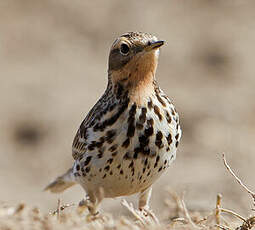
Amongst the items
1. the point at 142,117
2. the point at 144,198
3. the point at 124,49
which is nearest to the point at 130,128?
the point at 142,117

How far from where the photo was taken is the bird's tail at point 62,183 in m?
8.27

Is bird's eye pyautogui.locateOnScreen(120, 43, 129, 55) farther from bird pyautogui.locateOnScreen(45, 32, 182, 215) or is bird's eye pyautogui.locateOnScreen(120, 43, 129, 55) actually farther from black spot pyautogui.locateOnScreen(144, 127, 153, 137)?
black spot pyautogui.locateOnScreen(144, 127, 153, 137)

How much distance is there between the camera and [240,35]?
15891 millimetres

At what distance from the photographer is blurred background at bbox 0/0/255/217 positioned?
12727 millimetres

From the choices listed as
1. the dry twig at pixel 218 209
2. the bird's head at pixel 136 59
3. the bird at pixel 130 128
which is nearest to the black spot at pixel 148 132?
the bird at pixel 130 128

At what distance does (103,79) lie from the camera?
1466 centimetres

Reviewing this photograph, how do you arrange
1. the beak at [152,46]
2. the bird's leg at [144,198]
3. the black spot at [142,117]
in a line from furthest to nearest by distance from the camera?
the bird's leg at [144,198] → the black spot at [142,117] → the beak at [152,46]

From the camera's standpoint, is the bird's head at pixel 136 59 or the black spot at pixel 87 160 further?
the black spot at pixel 87 160

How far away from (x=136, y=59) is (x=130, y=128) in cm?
64

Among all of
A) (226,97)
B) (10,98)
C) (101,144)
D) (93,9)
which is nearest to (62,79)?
(10,98)

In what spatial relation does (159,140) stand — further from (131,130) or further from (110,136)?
(110,136)

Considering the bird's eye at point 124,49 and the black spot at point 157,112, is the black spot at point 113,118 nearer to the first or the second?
the black spot at point 157,112

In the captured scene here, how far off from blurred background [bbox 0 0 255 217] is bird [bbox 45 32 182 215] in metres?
3.51

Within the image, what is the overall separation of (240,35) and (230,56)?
742 mm
